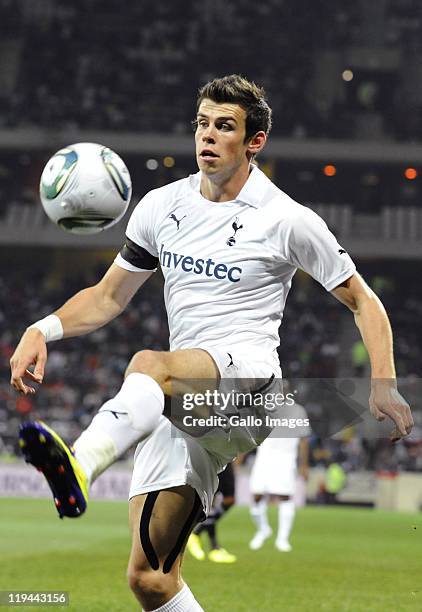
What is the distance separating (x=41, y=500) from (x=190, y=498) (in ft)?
61.8

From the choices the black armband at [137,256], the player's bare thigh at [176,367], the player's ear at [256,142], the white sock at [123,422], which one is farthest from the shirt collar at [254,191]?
the white sock at [123,422]

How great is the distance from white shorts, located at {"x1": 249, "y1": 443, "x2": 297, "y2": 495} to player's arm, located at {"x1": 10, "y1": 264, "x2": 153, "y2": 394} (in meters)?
9.79

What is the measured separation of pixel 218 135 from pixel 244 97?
209 millimetres

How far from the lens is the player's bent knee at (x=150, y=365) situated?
3855mm

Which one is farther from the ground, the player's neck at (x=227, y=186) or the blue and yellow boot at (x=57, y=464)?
the player's neck at (x=227, y=186)

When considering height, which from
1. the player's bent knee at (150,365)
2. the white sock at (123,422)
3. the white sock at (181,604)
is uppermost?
the player's bent knee at (150,365)

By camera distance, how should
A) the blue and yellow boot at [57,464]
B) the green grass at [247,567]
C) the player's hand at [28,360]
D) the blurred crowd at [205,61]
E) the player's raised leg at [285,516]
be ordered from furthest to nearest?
the blurred crowd at [205,61]
the player's raised leg at [285,516]
the green grass at [247,567]
the player's hand at [28,360]
the blue and yellow boot at [57,464]

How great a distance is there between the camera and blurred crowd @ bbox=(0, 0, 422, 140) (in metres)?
35.4

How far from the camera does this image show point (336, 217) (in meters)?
35.6

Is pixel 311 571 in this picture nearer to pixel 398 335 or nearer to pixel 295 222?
pixel 295 222

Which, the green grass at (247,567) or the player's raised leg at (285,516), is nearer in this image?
the green grass at (247,567)

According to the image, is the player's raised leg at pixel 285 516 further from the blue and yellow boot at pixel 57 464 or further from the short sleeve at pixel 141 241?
the blue and yellow boot at pixel 57 464

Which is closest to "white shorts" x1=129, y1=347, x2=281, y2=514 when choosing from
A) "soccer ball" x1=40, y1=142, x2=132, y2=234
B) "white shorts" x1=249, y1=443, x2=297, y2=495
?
"soccer ball" x1=40, y1=142, x2=132, y2=234

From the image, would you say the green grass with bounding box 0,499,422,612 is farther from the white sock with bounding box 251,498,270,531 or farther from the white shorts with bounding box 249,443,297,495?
the white shorts with bounding box 249,443,297,495
